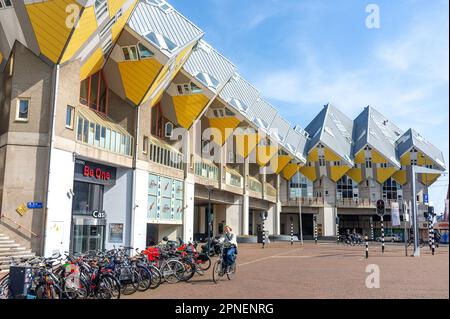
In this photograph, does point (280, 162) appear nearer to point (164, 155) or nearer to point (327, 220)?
point (327, 220)

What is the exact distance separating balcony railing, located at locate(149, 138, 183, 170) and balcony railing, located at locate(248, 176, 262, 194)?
18.7 metres

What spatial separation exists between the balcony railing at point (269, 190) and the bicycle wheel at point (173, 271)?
42.9 metres

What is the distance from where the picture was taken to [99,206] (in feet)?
82.8

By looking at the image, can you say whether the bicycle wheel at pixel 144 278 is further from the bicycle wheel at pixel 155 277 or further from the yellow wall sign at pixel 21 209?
the yellow wall sign at pixel 21 209

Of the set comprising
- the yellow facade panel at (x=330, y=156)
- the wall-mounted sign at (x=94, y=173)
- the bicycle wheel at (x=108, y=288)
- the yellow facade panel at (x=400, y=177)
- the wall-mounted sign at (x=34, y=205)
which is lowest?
the bicycle wheel at (x=108, y=288)

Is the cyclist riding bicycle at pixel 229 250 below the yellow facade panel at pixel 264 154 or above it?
below

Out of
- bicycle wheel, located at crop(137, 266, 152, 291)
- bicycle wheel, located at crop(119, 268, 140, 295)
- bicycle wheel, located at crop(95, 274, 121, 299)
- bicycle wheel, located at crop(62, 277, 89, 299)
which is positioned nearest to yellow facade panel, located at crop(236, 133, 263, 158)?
bicycle wheel, located at crop(137, 266, 152, 291)

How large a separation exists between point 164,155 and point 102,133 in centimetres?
699

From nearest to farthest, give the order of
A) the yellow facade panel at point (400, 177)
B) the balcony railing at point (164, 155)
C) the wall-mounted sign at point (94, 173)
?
the wall-mounted sign at point (94, 173), the balcony railing at point (164, 155), the yellow facade panel at point (400, 177)

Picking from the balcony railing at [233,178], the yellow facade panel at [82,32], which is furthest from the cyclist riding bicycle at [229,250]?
the balcony railing at [233,178]

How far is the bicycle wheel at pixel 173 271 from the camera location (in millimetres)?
12867

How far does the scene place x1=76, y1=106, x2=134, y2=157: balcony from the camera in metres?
21.7
